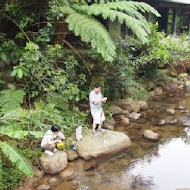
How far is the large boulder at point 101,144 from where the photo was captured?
694cm

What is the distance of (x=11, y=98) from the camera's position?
6.83 metres

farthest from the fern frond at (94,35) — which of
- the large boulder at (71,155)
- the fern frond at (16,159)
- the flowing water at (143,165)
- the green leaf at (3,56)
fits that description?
the fern frond at (16,159)

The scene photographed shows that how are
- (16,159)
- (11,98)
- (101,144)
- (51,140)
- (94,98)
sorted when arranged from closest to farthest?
1. (16,159)
2. (51,140)
3. (11,98)
4. (101,144)
5. (94,98)

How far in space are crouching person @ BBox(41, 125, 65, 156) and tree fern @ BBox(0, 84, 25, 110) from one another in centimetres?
102

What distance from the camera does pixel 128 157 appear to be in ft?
23.5

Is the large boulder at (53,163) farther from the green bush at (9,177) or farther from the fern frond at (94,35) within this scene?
the fern frond at (94,35)

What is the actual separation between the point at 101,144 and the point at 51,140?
1327 mm

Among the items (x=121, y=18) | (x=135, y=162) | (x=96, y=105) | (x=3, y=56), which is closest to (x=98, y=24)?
(x=121, y=18)

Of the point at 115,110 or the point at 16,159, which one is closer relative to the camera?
the point at 16,159

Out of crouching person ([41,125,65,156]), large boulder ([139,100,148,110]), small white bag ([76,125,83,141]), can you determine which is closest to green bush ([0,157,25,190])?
crouching person ([41,125,65,156])

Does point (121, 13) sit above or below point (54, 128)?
above

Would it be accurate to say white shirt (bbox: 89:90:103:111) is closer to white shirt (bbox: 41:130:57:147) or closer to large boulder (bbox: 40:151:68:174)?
white shirt (bbox: 41:130:57:147)

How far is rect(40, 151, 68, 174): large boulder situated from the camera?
6293mm

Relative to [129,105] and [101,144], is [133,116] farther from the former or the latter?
[101,144]
